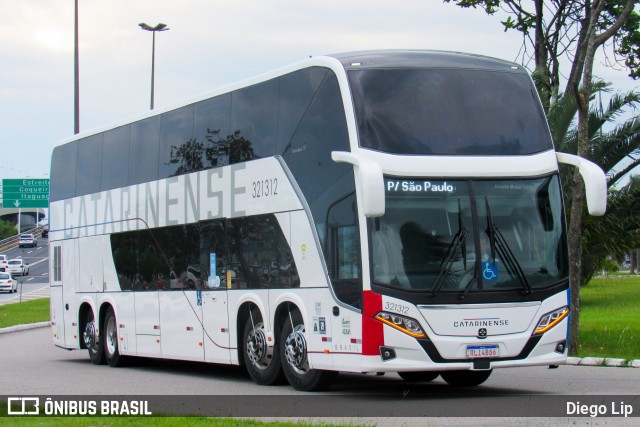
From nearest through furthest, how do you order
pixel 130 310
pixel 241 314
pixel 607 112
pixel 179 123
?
pixel 241 314, pixel 179 123, pixel 130 310, pixel 607 112

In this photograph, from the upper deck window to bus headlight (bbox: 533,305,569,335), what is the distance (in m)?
1.88

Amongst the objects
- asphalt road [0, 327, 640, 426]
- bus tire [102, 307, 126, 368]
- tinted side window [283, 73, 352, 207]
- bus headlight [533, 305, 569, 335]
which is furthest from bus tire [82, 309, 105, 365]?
bus headlight [533, 305, 569, 335]

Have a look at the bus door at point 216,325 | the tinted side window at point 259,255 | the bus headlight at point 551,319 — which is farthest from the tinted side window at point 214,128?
the bus headlight at point 551,319

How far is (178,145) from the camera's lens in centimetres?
1902

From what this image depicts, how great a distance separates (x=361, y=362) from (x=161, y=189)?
7195mm

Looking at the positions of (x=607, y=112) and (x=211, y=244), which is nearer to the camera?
(x=211, y=244)

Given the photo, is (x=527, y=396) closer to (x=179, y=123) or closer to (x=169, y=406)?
(x=169, y=406)

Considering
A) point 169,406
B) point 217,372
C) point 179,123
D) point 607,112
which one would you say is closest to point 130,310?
point 217,372

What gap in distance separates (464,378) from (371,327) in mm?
2981

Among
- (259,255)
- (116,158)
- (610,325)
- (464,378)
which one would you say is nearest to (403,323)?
Result: (464,378)

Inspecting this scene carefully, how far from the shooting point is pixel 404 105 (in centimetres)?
1385

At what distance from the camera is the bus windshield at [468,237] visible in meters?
13.3

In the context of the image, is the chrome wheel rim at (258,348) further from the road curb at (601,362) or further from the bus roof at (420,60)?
the road curb at (601,362)

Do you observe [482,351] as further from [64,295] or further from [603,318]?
[603,318]
